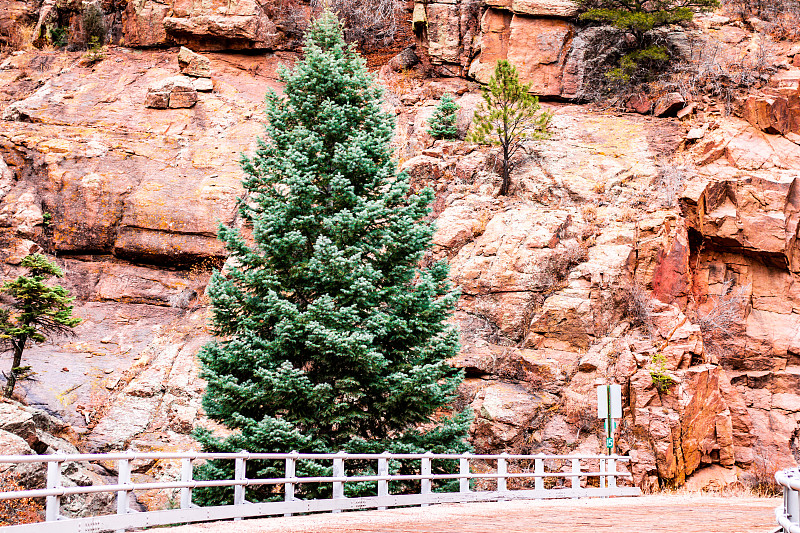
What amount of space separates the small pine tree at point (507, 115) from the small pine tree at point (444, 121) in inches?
50.9

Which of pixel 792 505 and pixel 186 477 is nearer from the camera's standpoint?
pixel 792 505

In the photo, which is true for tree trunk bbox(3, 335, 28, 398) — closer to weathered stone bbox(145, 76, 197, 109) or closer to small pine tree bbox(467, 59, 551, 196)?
weathered stone bbox(145, 76, 197, 109)

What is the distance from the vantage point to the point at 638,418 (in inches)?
782

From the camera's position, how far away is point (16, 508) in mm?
14617

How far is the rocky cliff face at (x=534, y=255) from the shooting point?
2070 cm

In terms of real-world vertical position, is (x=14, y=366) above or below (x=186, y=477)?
below

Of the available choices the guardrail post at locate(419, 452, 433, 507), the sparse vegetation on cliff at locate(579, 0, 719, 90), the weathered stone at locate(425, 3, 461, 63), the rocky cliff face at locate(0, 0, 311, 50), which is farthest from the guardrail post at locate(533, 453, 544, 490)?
the rocky cliff face at locate(0, 0, 311, 50)

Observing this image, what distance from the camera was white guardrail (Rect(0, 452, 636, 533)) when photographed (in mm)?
8312

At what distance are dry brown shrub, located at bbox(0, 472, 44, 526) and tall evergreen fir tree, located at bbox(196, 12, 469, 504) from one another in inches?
132

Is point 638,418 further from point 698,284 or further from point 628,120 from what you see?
point 628,120

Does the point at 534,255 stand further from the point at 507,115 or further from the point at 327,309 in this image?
the point at 327,309

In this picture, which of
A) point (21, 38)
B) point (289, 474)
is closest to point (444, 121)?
point (289, 474)

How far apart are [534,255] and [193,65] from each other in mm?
19323

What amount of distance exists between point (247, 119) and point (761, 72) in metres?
21.1
